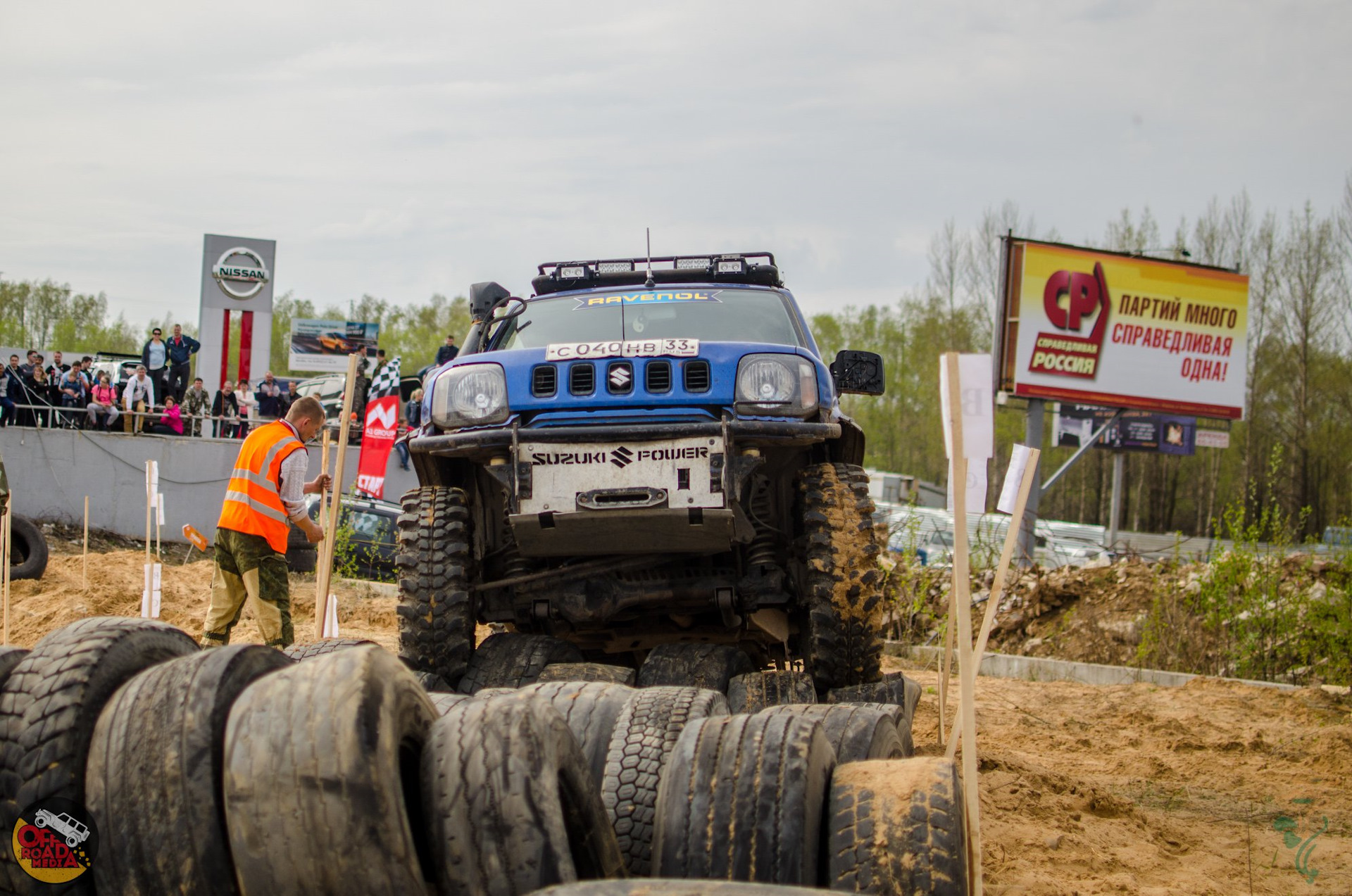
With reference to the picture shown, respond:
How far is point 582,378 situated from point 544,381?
0.59ft

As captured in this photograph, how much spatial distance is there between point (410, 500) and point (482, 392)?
697 millimetres

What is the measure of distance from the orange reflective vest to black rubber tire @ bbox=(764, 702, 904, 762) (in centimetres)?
429

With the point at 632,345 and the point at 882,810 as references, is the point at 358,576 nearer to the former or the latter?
the point at 632,345

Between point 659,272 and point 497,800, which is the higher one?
point 659,272

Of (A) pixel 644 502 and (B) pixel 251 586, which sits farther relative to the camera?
(B) pixel 251 586

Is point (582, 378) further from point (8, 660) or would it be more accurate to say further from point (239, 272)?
point (239, 272)

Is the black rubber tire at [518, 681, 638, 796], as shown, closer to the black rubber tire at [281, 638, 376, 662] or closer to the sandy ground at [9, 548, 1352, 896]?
the black rubber tire at [281, 638, 376, 662]

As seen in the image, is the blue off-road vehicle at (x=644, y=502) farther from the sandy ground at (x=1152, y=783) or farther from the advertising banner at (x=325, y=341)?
the advertising banner at (x=325, y=341)

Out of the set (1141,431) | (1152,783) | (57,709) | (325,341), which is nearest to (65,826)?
(57,709)

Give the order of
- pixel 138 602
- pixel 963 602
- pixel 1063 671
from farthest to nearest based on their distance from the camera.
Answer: pixel 138 602
pixel 1063 671
pixel 963 602

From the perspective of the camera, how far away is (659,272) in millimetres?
7000

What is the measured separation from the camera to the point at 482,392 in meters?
5.44

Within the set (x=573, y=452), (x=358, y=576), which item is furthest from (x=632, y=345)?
(x=358, y=576)

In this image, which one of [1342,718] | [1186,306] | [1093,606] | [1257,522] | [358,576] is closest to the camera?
[1342,718]
